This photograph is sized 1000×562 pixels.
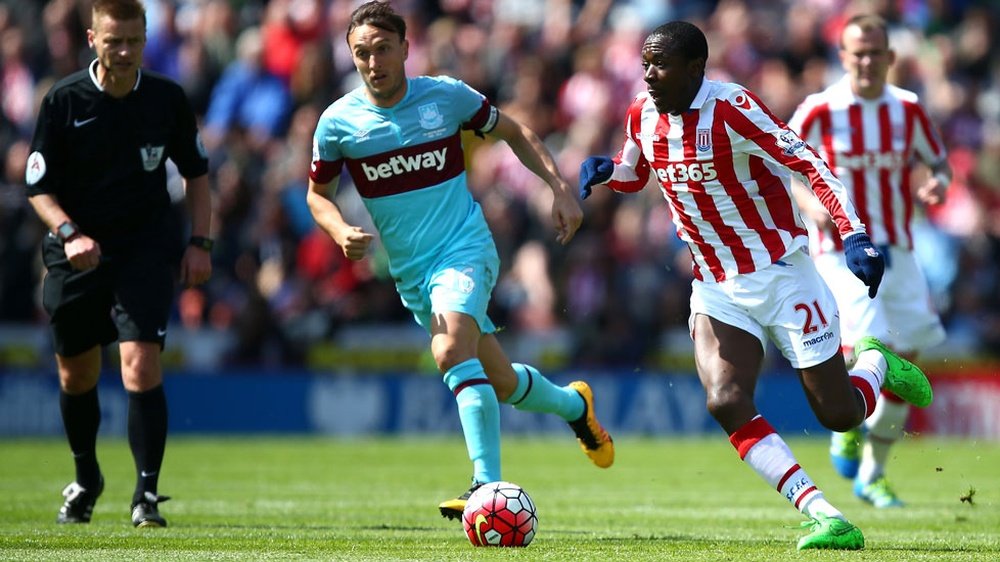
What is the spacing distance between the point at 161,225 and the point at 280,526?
1756 mm

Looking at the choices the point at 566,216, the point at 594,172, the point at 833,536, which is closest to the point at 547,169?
the point at 566,216

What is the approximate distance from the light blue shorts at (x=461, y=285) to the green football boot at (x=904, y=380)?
195 cm

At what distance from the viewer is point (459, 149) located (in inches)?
326

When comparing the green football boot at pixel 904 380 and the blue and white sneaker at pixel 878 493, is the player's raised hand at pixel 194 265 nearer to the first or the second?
the green football boot at pixel 904 380

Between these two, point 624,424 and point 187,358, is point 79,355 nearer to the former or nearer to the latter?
point 187,358

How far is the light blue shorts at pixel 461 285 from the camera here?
7.87 meters

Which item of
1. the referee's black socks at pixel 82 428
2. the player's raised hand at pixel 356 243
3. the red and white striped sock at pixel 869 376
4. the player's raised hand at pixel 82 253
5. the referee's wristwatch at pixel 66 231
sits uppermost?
the player's raised hand at pixel 356 243

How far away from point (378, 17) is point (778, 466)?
291cm

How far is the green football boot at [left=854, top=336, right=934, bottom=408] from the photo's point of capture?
809 centimetres

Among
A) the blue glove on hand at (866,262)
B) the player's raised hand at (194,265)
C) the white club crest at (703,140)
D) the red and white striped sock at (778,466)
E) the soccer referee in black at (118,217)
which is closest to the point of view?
the blue glove on hand at (866,262)

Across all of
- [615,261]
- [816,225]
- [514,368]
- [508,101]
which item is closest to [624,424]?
[615,261]

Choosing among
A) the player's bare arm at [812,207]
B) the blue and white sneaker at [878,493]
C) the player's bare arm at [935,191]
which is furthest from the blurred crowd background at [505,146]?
the player's bare arm at [812,207]

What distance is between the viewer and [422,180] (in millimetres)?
8102

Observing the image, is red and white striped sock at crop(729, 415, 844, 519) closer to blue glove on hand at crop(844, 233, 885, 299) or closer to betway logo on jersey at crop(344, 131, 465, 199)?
blue glove on hand at crop(844, 233, 885, 299)
